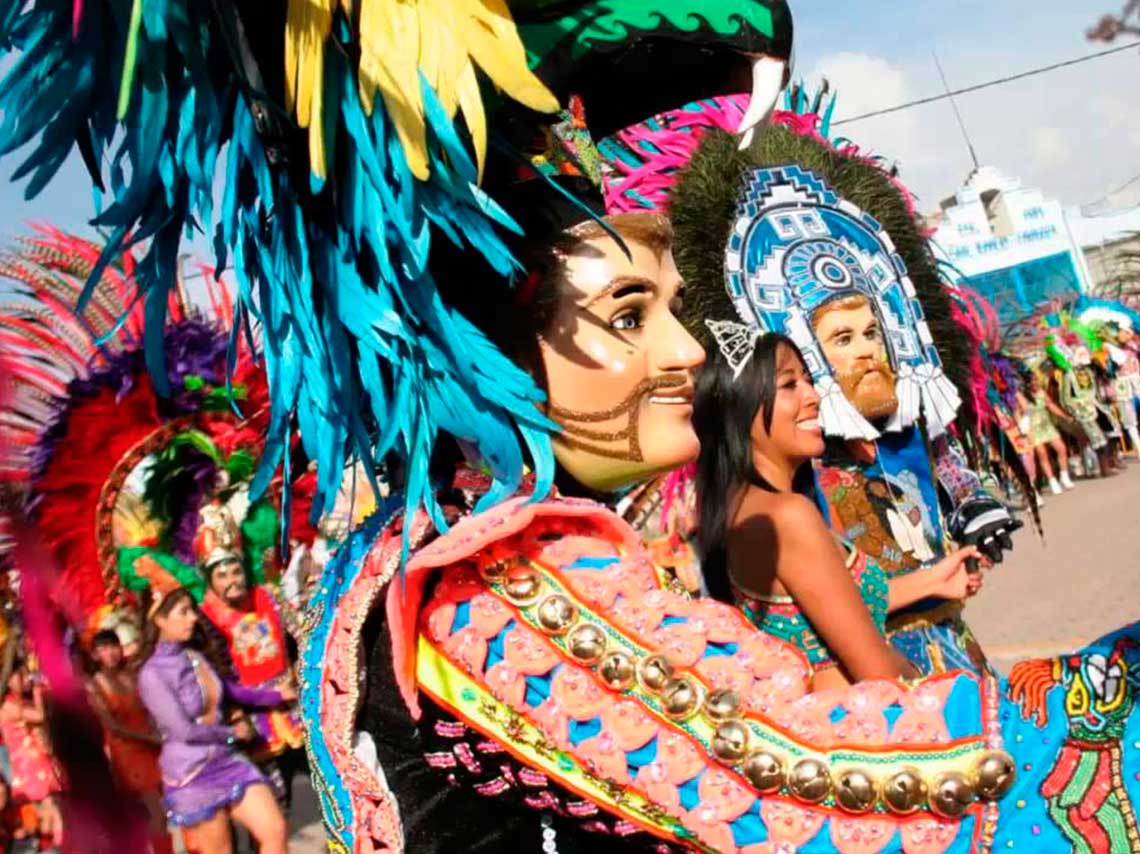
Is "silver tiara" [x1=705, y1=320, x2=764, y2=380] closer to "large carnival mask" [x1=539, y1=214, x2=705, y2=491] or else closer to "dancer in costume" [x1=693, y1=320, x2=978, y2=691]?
"dancer in costume" [x1=693, y1=320, x2=978, y2=691]

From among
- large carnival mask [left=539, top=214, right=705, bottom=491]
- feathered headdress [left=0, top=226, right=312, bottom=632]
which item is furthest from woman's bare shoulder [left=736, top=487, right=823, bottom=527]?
feathered headdress [left=0, top=226, right=312, bottom=632]

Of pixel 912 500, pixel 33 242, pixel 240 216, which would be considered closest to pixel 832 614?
pixel 912 500

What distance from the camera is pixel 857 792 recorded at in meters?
1.30

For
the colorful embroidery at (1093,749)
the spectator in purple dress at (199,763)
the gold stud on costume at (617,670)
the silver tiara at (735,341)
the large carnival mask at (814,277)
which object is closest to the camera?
the colorful embroidery at (1093,749)

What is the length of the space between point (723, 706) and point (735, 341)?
169 centimetres

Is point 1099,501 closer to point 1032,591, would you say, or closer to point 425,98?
point 1032,591

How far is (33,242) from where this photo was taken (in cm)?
321

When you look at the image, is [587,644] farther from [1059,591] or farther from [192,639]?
[1059,591]

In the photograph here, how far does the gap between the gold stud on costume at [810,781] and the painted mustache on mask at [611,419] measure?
49 cm

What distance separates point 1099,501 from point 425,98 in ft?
44.0

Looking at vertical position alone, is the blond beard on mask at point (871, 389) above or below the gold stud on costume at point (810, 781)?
above

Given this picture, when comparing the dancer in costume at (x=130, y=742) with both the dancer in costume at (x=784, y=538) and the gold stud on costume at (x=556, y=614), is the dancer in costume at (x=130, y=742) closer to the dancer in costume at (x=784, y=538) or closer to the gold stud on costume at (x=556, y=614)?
the gold stud on costume at (x=556, y=614)

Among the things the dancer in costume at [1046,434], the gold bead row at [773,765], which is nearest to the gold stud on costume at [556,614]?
the gold bead row at [773,765]

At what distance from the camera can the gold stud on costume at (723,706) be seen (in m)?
1.34
